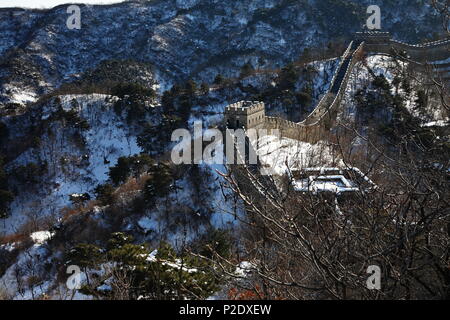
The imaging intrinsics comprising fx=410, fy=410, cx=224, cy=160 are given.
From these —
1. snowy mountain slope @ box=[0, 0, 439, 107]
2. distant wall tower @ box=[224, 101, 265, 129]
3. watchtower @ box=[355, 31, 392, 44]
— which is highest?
snowy mountain slope @ box=[0, 0, 439, 107]

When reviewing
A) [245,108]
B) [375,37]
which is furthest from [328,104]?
[375,37]

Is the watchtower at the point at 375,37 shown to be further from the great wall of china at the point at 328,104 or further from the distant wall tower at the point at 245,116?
the distant wall tower at the point at 245,116

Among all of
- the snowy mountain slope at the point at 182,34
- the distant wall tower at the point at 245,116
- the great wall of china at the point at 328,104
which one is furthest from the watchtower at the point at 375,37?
the distant wall tower at the point at 245,116

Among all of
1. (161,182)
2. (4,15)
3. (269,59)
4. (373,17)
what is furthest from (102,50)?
(161,182)

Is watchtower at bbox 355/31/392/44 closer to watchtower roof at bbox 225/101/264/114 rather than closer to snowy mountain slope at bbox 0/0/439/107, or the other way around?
snowy mountain slope at bbox 0/0/439/107

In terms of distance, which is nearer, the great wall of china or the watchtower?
the great wall of china

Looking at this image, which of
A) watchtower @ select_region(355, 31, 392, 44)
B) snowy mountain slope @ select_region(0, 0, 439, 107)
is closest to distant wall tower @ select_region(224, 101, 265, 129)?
watchtower @ select_region(355, 31, 392, 44)

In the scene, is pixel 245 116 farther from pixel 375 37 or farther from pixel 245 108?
pixel 375 37
